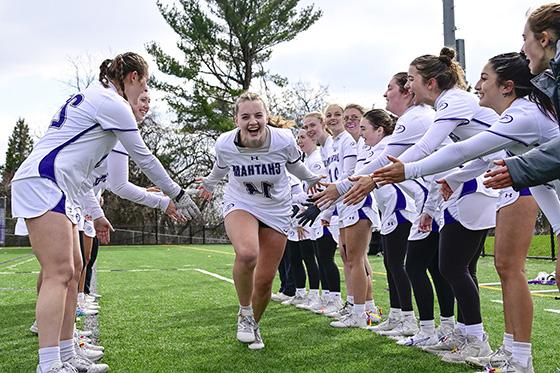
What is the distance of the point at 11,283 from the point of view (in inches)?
465

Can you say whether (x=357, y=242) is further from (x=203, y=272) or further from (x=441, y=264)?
(x=203, y=272)

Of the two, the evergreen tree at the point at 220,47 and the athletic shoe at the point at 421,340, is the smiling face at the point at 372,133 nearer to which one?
the athletic shoe at the point at 421,340

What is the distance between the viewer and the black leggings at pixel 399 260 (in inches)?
234

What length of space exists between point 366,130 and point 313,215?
1619mm

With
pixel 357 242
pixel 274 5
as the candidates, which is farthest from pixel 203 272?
pixel 274 5

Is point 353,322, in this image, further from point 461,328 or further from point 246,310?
point 461,328

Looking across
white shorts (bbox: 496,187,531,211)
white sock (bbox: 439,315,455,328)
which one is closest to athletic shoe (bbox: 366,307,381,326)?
white sock (bbox: 439,315,455,328)

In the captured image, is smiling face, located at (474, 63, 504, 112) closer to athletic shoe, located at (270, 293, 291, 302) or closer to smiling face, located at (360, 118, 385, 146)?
smiling face, located at (360, 118, 385, 146)

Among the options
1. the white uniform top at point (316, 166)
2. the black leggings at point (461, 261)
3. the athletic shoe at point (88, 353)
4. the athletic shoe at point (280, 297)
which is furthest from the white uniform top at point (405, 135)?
the athletic shoe at point (280, 297)

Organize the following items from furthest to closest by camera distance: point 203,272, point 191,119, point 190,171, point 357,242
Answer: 1. point 190,171
2. point 191,119
3. point 203,272
4. point 357,242

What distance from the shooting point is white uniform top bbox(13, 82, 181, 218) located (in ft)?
12.8

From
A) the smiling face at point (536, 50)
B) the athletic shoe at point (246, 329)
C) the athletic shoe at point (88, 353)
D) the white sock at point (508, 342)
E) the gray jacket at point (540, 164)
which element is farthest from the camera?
the athletic shoe at point (246, 329)

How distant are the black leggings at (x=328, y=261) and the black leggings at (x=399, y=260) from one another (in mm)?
1564

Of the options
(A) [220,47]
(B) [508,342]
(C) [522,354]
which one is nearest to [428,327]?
(B) [508,342]
